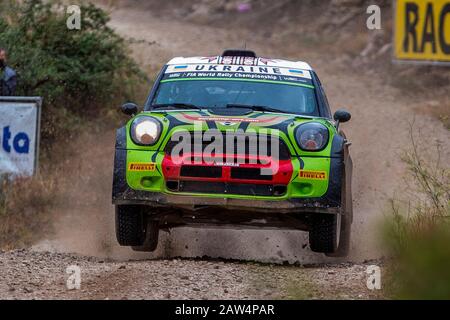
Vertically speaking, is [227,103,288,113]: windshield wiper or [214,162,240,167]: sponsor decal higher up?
[227,103,288,113]: windshield wiper

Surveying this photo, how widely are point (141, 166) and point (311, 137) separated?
1.36 meters

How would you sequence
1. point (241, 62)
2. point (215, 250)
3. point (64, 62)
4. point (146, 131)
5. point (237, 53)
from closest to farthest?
point (146, 131)
point (241, 62)
point (215, 250)
point (237, 53)
point (64, 62)

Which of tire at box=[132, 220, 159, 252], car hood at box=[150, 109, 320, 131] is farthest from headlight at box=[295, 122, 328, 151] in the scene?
tire at box=[132, 220, 159, 252]

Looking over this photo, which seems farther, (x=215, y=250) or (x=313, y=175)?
(x=215, y=250)

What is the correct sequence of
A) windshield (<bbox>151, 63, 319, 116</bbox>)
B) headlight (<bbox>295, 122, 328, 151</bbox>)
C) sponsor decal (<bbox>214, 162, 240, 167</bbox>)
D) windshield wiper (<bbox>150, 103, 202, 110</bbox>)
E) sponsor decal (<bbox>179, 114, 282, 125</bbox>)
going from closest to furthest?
sponsor decal (<bbox>214, 162, 240, 167</bbox>) → headlight (<bbox>295, 122, 328, 151</bbox>) → sponsor decal (<bbox>179, 114, 282, 125</bbox>) → windshield wiper (<bbox>150, 103, 202, 110</bbox>) → windshield (<bbox>151, 63, 319, 116</bbox>)

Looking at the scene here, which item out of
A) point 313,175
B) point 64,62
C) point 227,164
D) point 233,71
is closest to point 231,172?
point 227,164

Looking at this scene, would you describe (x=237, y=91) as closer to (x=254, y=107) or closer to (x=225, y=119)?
(x=254, y=107)

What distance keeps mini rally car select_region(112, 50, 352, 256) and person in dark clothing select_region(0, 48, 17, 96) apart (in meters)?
5.23

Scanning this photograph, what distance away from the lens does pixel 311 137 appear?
8.41 metres

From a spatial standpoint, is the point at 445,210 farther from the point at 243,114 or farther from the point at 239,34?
the point at 239,34

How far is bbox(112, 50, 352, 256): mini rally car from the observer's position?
8.31m

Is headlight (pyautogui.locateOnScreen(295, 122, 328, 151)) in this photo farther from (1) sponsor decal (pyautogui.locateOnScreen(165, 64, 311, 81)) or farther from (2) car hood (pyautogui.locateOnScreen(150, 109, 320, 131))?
(1) sponsor decal (pyautogui.locateOnScreen(165, 64, 311, 81))

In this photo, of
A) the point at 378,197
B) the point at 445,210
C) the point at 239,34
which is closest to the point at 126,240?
the point at 445,210

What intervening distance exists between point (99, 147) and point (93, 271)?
7974mm
